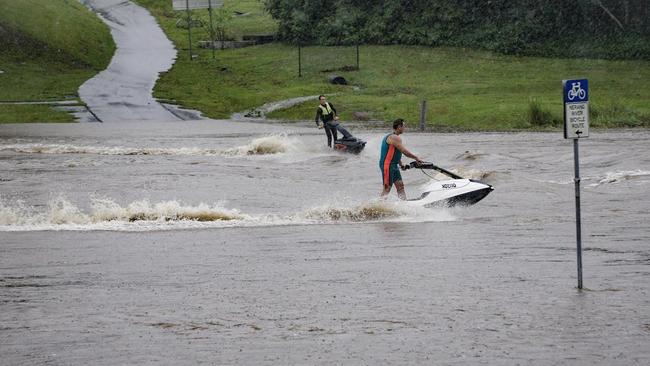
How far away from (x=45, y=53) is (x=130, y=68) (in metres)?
6.71

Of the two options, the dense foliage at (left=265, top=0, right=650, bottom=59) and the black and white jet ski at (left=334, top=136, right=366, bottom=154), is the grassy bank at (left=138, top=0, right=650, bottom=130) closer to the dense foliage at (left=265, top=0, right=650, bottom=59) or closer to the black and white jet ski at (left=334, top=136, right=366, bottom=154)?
the dense foliage at (left=265, top=0, right=650, bottom=59)

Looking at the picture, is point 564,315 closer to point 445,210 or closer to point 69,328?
point 69,328

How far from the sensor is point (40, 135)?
44719 mm

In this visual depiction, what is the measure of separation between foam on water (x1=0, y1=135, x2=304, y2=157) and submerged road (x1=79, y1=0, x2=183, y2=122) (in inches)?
526

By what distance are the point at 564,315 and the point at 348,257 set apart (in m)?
4.93

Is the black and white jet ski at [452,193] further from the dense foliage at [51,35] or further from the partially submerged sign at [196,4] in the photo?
the partially submerged sign at [196,4]


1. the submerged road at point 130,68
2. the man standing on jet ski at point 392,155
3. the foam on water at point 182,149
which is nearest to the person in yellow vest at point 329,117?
the foam on water at point 182,149

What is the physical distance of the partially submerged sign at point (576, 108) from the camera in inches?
550

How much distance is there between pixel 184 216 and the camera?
2262 centimetres

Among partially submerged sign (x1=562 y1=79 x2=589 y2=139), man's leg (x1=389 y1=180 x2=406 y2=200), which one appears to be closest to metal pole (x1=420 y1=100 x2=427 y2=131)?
man's leg (x1=389 y1=180 x2=406 y2=200)

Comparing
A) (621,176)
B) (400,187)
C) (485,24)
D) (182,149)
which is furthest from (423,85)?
(400,187)

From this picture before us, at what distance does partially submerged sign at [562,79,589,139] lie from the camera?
1397cm

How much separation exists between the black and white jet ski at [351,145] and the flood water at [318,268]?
2947 mm

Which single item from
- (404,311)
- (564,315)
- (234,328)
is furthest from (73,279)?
(564,315)
